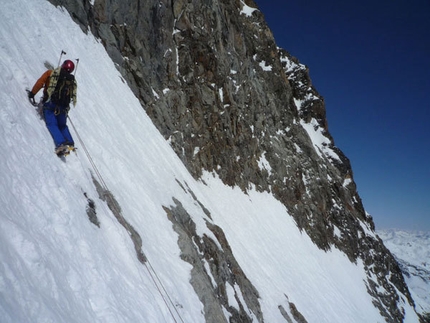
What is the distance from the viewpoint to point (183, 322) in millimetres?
7117

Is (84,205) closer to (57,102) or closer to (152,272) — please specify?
(152,272)

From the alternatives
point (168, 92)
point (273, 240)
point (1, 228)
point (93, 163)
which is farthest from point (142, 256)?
point (273, 240)

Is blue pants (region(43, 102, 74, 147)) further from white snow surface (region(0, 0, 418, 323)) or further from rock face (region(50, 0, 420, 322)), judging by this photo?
rock face (region(50, 0, 420, 322))

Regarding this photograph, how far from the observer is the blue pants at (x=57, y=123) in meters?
6.46

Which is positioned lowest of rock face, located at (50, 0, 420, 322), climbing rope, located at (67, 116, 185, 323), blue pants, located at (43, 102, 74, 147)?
climbing rope, located at (67, 116, 185, 323)

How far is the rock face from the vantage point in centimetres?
1911

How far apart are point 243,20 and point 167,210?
44.1 meters

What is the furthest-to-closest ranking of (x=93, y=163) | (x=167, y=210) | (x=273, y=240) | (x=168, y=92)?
(x=273, y=240)
(x=168, y=92)
(x=167, y=210)
(x=93, y=163)

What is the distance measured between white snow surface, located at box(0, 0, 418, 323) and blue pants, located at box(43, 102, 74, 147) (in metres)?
0.19

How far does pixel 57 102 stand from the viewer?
6.83 meters

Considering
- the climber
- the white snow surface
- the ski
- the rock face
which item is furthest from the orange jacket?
the rock face

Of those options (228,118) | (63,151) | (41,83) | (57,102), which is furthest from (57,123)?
(228,118)

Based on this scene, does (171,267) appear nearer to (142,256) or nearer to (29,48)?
(142,256)

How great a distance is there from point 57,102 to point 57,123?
0.52 metres
